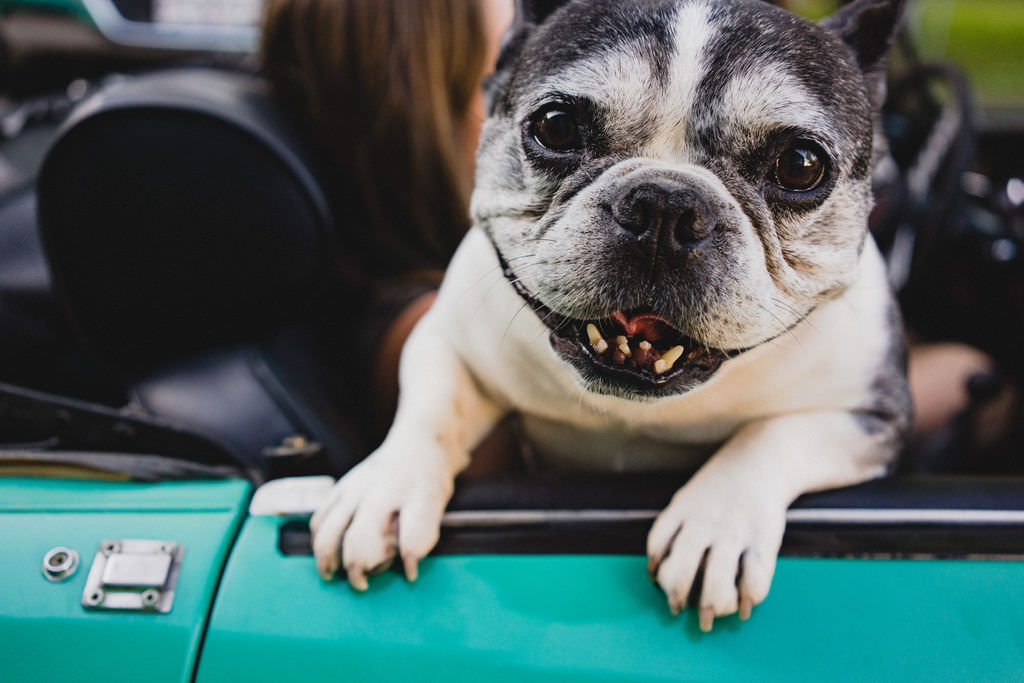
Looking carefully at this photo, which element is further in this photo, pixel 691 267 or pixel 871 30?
pixel 871 30

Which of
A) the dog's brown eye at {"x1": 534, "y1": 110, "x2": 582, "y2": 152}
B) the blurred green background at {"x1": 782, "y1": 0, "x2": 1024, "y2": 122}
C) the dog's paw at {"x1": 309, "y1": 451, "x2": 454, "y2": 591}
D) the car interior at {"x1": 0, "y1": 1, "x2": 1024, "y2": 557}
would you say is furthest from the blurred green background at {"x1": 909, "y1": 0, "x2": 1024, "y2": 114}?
the dog's paw at {"x1": 309, "y1": 451, "x2": 454, "y2": 591}

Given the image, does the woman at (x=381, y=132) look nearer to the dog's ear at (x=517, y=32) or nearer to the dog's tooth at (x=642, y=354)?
the dog's ear at (x=517, y=32)

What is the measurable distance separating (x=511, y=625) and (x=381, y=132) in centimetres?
101

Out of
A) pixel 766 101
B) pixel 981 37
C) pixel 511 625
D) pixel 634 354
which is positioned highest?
pixel 766 101

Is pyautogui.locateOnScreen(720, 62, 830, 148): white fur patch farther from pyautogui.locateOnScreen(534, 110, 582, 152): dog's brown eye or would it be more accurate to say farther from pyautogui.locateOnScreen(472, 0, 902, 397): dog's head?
pyautogui.locateOnScreen(534, 110, 582, 152): dog's brown eye

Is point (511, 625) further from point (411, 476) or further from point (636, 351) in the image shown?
point (636, 351)

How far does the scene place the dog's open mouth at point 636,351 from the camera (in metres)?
0.82

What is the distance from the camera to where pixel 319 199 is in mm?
1099

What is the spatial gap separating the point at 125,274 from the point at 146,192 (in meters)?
0.13

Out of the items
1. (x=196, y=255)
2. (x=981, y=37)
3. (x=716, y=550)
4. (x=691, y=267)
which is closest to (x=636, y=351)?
(x=691, y=267)

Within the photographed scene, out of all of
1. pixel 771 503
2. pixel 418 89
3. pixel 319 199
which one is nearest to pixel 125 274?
pixel 319 199

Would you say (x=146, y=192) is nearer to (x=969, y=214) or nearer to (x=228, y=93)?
(x=228, y=93)

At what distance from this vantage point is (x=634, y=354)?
0.84 metres

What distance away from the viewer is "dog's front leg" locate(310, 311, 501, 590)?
2.59ft
